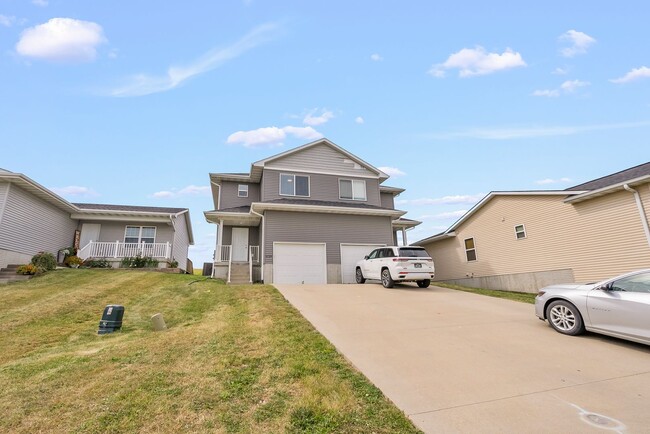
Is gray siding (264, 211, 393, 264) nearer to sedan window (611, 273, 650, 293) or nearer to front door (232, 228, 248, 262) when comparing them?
front door (232, 228, 248, 262)

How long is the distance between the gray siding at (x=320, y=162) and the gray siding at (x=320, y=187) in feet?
1.33

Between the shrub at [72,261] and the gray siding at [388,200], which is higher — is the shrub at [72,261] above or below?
below

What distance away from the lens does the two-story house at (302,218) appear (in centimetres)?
1573

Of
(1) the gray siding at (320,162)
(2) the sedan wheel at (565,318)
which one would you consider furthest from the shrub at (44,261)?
(2) the sedan wheel at (565,318)

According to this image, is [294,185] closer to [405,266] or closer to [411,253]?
[411,253]

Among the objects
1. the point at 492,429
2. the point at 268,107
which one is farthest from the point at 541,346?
the point at 268,107

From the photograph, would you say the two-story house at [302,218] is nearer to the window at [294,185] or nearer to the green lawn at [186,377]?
the window at [294,185]

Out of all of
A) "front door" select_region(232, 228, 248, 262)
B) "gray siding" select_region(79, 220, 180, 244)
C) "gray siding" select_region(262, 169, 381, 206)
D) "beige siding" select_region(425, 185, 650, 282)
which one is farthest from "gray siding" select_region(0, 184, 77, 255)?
"beige siding" select_region(425, 185, 650, 282)

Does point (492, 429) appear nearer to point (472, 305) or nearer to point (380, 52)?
point (472, 305)

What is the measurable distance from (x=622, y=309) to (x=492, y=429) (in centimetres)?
466

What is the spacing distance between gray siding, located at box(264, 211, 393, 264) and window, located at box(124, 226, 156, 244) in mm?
9843

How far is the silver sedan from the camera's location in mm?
5258

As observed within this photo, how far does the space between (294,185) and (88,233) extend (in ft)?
44.9

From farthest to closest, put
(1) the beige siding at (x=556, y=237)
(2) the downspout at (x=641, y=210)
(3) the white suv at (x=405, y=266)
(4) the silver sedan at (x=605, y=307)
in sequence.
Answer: (3) the white suv at (x=405, y=266), (1) the beige siding at (x=556, y=237), (2) the downspout at (x=641, y=210), (4) the silver sedan at (x=605, y=307)
